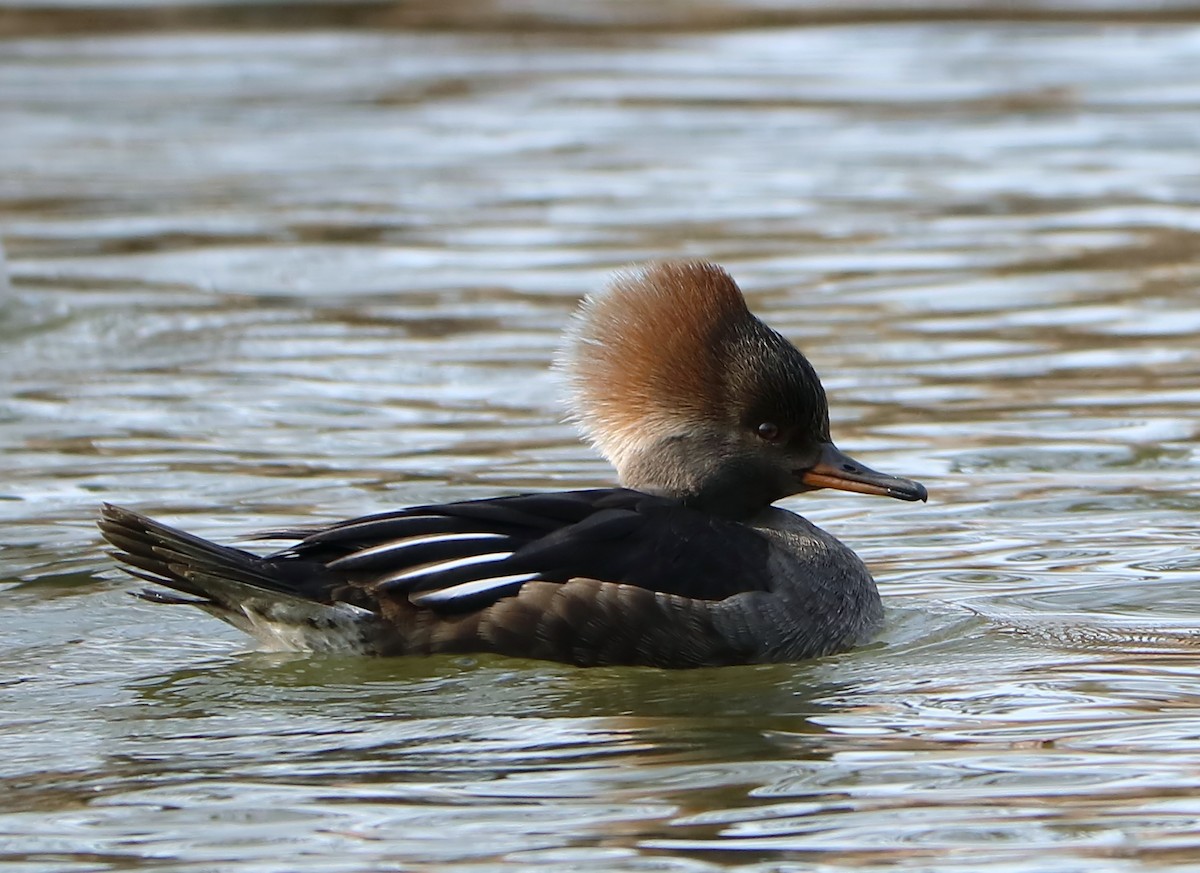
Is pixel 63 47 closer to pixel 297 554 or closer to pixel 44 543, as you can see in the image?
pixel 44 543

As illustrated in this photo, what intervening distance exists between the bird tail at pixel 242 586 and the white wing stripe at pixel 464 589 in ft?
0.50

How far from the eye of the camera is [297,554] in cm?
595

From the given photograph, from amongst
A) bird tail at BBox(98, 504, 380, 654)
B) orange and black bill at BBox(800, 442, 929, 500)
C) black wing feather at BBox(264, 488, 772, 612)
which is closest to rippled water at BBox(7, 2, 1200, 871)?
bird tail at BBox(98, 504, 380, 654)

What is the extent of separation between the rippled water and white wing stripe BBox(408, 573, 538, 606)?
208 mm

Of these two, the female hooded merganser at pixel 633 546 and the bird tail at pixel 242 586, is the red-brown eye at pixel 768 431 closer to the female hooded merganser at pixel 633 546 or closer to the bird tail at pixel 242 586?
the female hooded merganser at pixel 633 546

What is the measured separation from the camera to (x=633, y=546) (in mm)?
5918

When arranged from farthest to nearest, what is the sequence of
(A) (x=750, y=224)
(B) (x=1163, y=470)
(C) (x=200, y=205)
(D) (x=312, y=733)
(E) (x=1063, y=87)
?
(E) (x=1063, y=87) < (C) (x=200, y=205) < (A) (x=750, y=224) < (B) (x=1163, y=470) < (D) (x=312, y=733)

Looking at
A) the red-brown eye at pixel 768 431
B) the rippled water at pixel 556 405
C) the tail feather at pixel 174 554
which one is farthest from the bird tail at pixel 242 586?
the red-brown eye at pixel 768 431

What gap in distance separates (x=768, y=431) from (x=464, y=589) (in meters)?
1.02

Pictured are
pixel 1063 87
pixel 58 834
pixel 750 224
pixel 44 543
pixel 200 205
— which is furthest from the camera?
pixel 1063 87

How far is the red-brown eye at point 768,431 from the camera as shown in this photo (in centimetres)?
626

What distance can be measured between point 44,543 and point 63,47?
1439 centimetres

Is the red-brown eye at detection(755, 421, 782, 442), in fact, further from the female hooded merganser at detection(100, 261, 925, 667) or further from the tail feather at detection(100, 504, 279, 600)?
the tail feather at detection(100, 504, 279, 600)

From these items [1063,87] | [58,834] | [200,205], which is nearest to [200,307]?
[200,205]
